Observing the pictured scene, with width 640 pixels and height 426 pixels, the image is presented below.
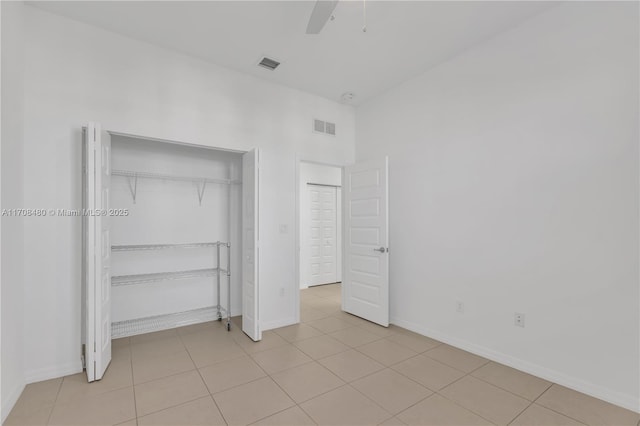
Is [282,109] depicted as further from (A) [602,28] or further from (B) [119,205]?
(A) [602,28]

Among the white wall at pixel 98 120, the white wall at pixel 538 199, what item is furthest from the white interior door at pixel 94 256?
the white wall at pixel 538 199

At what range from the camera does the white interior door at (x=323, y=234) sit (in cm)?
619

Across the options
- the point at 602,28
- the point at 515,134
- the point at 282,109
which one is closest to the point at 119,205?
the point at 282,109

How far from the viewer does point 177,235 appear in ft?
12.3

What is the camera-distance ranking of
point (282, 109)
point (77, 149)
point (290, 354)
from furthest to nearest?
point (282, 109)
point (290, 354)
point (77, 149)

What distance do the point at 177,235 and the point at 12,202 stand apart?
163 centimetres

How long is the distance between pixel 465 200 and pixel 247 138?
101 inches

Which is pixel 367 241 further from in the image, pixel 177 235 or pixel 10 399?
pixel 10 399

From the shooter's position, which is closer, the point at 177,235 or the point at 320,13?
the point at 320,13

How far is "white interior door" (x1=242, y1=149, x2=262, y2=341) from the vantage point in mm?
3287

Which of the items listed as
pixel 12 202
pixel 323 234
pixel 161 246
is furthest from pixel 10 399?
pixel 323 234

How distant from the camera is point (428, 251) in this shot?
3527 millimetres

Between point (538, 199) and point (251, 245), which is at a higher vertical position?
point (538, 199)

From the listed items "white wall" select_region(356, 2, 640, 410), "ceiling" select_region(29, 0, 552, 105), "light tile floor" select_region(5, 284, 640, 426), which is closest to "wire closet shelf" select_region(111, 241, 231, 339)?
"light tile floor" select_region(5, 284, 640, 426)
